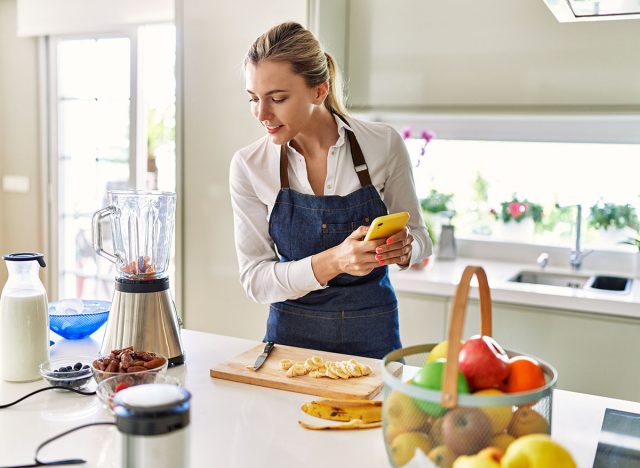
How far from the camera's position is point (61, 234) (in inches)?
166

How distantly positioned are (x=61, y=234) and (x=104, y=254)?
2870mm

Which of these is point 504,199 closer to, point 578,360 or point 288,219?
point 578,360

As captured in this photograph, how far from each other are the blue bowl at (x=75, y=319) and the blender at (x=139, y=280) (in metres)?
0.22

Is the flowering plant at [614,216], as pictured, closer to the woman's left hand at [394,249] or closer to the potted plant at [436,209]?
the potted plant at [436,209]

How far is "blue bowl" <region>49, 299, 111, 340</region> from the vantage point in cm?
174

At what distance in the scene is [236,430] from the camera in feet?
4.04

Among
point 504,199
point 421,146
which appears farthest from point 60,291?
point 504,199

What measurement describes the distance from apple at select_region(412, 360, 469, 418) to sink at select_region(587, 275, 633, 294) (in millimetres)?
2055

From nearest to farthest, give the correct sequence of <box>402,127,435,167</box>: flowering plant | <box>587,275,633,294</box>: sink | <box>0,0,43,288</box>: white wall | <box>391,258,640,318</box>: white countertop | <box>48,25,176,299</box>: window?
1. <box>391,258,640,318</box>: white countertop
2. <box>587,275,633,294</box>: sink
3. <box>402,127,435,167</box>: flowering plant
4. <box>48,25,176,299</box>: window
5. <box>0,0,43,288</box>: white wall

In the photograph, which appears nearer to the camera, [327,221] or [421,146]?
[327,221]

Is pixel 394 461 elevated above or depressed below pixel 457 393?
below

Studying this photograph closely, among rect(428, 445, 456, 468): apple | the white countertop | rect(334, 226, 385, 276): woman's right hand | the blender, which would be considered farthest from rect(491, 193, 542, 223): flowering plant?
rect(428, 445, 456, 468): apple

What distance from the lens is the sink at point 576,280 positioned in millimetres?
2875

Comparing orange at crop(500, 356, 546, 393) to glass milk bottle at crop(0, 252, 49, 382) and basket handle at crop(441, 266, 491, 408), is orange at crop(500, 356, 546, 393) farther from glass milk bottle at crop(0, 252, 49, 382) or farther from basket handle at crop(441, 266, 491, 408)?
glass milk bottle at crop(0, 252, 49, 382)
